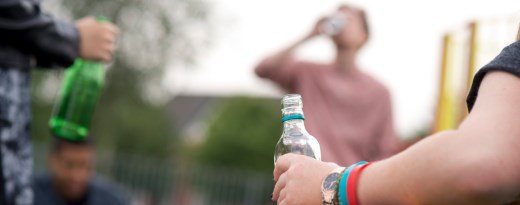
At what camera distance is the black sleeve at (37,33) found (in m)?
2.66

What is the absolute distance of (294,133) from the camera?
6.04 feet

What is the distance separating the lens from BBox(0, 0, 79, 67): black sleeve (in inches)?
105

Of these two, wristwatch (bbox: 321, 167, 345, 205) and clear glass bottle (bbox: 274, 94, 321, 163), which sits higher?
clear glass bottle (bbox: 274, 94, 321, 163)

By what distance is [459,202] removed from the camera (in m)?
1.34

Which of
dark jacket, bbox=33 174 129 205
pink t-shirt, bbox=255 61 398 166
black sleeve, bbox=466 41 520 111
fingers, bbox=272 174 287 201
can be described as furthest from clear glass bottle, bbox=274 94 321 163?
dark jacket, bbox=33 174 129 205

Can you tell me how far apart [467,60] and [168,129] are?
34.1 metres

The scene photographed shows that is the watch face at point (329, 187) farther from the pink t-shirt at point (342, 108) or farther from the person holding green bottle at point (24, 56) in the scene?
the pink t-shirt at point (342, 108)

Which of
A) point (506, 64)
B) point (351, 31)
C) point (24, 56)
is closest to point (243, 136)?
point (351, 31)

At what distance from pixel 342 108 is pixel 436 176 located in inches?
118

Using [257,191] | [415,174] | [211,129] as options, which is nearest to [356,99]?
[415,174]

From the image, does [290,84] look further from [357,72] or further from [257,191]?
[257,191]

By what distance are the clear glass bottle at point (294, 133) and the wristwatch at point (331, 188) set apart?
11.0 inches

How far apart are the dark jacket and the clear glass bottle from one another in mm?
4952

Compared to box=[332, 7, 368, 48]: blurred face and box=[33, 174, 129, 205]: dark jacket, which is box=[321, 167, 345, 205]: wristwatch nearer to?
box=[332, 7, 368, 48]: blurred face
